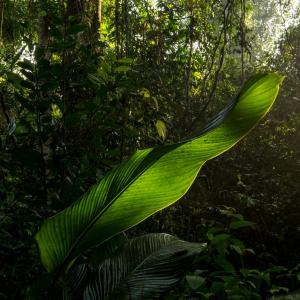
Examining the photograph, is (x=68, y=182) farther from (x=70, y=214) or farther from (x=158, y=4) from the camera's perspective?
(x=158, y=4)

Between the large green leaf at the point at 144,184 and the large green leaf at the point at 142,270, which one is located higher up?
the large green leaf at the point at 144,184

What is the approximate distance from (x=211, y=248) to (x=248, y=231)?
199cm

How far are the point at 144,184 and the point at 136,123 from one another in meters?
1.85

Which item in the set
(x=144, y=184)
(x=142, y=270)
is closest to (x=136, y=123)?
(x=142, y=270)

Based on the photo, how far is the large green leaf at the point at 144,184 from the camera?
878 mm

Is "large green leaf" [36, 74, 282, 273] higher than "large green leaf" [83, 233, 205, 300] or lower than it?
higher

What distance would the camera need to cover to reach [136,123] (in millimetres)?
2877

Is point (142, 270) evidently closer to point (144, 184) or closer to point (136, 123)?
point (144, 184)

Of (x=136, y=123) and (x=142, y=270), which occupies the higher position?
(x=136, y=123)

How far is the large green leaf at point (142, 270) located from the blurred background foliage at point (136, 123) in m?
0.23

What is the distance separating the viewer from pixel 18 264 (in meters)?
1.85

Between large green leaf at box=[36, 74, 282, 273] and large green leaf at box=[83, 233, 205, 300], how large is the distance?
22cm

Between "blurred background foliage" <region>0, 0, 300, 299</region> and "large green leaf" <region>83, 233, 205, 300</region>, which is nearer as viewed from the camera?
"large green leaf" <region>83, 233, 205, 300</region>

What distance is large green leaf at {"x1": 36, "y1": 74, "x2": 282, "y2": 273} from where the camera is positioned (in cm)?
88
